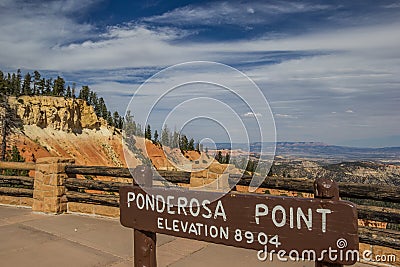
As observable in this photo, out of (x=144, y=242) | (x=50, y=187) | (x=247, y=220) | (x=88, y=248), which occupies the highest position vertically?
(x=247, y=220)

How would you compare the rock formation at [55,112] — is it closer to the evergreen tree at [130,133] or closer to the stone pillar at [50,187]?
the stone pillar at [50,187]

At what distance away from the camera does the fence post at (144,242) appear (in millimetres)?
2635

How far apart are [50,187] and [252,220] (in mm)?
5358

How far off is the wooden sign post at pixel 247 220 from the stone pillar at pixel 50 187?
14.3ft

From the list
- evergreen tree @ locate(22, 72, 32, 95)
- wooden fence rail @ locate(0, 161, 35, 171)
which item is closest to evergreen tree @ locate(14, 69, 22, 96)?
evergreen tree @ locate(22, 72, 32, 95)

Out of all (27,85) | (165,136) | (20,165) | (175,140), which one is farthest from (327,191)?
(27,85)

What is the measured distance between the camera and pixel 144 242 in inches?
104

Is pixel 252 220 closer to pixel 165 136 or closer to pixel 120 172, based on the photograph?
pixel 165 136

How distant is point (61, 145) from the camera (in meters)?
53.0

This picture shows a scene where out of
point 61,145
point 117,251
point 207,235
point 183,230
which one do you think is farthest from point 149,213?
point 61,145

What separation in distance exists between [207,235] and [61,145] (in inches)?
2156

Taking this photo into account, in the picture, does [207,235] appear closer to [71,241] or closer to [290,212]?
[290,212]

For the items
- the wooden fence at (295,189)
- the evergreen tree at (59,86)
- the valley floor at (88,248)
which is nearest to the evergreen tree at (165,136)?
the wooden fence at (295,189)

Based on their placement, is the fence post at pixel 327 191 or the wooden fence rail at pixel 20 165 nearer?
the fence post at pixel 327 191
